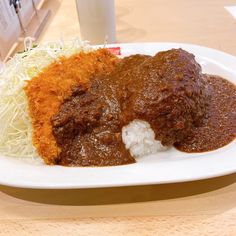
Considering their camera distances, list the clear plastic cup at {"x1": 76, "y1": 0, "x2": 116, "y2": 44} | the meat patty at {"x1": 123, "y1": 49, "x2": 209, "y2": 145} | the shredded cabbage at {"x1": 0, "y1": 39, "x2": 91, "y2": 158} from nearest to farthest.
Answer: the meat patty at {"x1": 123, "y1": 49, "x2": 209, "y2": 145}
the shredded cabbage at {"x1": 0, "y1": 39, "x2": 91, "y2": 158}
the clear plastic cup at {"x1": 76, "y1": 0, "x2": 116, "y2": 44}

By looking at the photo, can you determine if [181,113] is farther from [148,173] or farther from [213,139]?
[148,173]

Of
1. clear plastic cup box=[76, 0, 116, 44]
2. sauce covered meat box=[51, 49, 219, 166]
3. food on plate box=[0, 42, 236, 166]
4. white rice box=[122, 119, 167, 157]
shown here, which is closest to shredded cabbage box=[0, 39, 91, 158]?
food on plate box=[0, 42, 236, 166]

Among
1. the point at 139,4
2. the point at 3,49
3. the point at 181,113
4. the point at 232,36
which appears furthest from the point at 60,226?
the point at 139,4

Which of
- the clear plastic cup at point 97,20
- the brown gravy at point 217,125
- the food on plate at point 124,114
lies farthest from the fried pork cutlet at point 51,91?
the clear plastic cup at point 97,20

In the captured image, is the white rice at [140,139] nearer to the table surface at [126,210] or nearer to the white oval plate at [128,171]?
the white oval plate at [128,171]

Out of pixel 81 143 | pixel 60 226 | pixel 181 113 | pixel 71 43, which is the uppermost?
pixel 71 43

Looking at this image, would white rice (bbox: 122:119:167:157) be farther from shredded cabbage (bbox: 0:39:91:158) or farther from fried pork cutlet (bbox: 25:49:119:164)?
shredded cabbage (bbox: 0:39:91:158)
